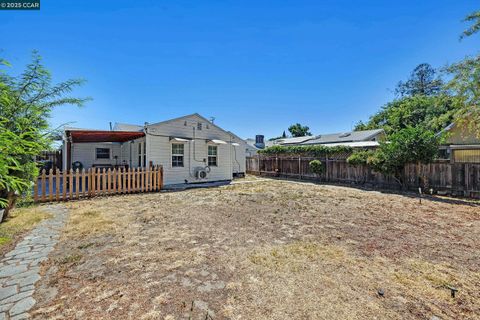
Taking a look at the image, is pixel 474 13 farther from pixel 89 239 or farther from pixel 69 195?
pixel 69 195

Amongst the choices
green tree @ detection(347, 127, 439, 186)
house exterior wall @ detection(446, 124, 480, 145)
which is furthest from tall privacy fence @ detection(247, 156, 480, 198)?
house exterior wall @ detection(446, 124, 480, 145)

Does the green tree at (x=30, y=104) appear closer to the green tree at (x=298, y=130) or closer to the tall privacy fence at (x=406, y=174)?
the tall privacy fence at (x=406, y=174)

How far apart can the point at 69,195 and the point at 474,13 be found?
15866 mm

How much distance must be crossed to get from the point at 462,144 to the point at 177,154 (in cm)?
1524

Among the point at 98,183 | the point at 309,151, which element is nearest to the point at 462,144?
the point at 309,151

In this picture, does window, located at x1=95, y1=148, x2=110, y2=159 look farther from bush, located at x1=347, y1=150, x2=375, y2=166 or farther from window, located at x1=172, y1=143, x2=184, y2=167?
bush, located at x1=347, y1=150, x2=375, y2=166

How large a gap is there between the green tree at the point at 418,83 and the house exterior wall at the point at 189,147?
32.1 metres

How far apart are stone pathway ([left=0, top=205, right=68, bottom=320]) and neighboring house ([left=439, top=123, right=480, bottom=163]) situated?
14.8 metres

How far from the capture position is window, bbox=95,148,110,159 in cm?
1427

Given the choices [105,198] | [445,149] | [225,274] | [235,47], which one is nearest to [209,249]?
[225,274]

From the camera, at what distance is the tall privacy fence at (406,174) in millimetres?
8680

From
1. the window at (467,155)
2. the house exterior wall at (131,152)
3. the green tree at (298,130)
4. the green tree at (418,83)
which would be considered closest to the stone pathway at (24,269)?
the house exterior wall at (131,152)

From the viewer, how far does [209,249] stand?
12.0ft

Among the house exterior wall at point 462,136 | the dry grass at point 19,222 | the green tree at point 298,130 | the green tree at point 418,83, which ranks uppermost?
the green tree at point 418,83
